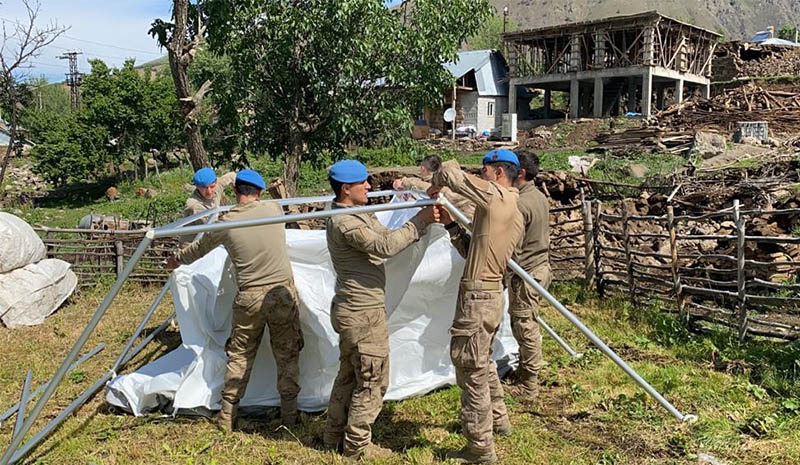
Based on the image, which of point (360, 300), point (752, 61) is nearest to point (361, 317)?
point (360, 300)

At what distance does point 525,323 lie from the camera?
198 inches

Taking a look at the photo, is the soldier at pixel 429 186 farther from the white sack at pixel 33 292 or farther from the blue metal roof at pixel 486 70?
the blue metal roof at pixel 486 70

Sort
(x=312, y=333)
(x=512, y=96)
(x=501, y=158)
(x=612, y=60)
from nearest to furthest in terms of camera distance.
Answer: (x=501, y=158) < (x=312, y=333) < (x=612, y=60) < (x=512, y=96)

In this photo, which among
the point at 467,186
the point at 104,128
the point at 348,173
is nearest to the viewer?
the point at 467,186

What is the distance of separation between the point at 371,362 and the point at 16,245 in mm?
6141

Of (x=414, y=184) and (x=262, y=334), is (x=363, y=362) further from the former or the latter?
(x=414, y=184)

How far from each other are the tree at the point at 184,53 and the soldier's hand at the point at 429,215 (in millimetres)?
5375

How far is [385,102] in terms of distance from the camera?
939cm

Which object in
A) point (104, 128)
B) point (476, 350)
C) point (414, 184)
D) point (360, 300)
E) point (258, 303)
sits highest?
point (104, 128)

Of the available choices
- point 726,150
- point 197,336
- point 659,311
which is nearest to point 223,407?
point 197,336

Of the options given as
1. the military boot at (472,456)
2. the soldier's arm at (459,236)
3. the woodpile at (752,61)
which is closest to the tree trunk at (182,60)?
the soldier's arm at (459,236)

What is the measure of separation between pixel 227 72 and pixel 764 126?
63.1 feet

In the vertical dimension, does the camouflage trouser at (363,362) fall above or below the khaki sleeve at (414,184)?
below

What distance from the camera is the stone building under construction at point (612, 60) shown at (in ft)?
90.2
